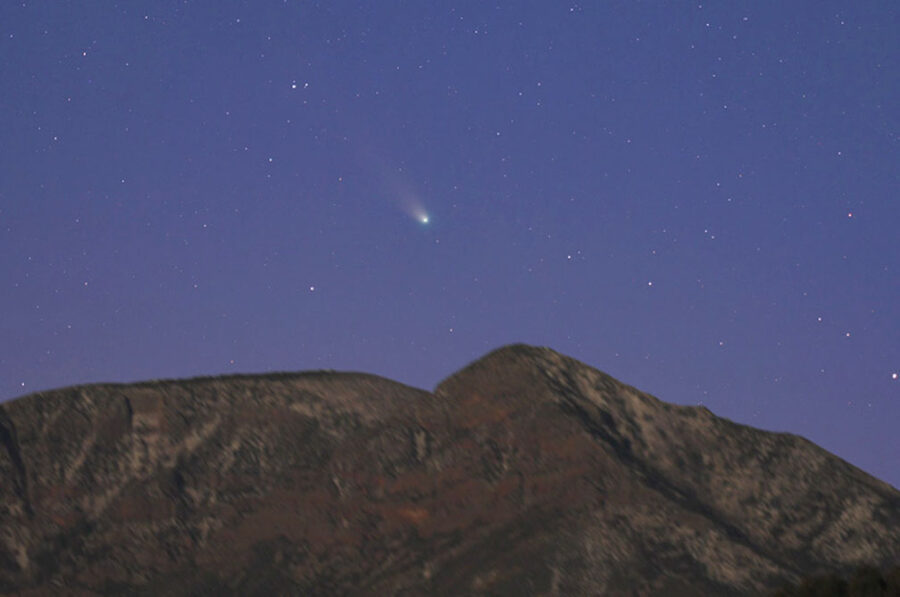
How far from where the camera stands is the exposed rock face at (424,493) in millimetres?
107250

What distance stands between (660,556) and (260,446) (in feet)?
134

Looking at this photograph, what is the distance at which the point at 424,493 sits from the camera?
117 meters

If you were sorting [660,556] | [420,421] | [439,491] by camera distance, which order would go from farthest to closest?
[420,421]
[439,491]
[660,556]

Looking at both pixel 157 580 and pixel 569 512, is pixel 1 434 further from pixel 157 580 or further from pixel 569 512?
pixel 569 512

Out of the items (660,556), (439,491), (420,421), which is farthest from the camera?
(420,421)

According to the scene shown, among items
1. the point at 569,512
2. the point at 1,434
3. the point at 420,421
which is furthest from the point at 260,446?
the point at 569,512

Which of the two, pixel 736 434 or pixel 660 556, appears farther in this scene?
pixel 736 434

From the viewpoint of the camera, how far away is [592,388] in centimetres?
12962

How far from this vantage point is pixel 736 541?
355 ft

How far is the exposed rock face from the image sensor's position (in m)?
107

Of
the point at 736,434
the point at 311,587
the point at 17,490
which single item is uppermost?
the point at 736,434

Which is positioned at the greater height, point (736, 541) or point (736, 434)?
point (736, 434)

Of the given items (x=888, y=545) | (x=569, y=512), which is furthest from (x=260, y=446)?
(x=888, y=545)

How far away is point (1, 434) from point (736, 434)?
68.3 metres
